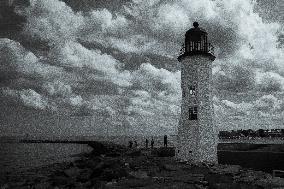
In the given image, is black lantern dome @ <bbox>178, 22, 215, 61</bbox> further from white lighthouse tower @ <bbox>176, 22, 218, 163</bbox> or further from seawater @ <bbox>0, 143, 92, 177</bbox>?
seawater @ <bbox>0, 143, 92, 177</bbox>

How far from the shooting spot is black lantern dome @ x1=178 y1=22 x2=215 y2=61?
22.0 meters

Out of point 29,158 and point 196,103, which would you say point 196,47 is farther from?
point 29,158

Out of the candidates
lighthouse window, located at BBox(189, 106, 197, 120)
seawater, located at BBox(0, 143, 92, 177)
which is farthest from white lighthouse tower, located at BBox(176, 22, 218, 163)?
seawater, located at BBox(0, 143, 92, 177)

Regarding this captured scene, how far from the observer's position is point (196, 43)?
22281mm

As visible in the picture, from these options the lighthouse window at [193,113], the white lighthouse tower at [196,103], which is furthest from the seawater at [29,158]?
the lighthouse window at [193,113]

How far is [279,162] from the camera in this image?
92.5 ft

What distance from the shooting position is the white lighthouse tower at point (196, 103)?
21188 millimetres

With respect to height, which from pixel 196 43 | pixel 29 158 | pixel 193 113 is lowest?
pixel 29 158

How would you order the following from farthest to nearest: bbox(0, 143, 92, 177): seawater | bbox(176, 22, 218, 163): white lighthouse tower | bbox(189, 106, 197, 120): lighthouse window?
1. bbox(0, 143, 92, 177): seawater
2. bbox(189, 106, 197, 120): lighthouse window
3. bbox(176, 22, 218, 163): white lighthouse tower

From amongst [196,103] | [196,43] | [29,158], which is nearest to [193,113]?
[196,103]

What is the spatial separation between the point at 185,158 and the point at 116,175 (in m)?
6.62

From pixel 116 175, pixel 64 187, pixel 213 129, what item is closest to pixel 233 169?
pixel 213 129

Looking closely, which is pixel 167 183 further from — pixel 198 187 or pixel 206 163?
pixel 206 163

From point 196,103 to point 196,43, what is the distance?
4.85m
